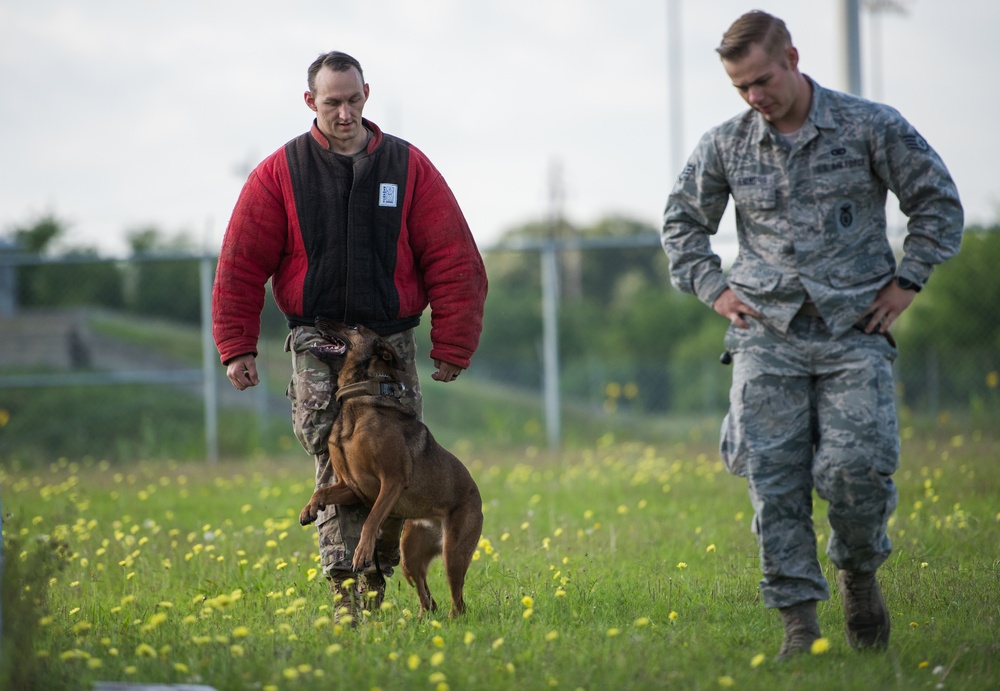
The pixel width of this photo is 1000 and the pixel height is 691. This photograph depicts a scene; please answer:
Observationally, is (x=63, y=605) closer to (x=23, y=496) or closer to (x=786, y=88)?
(x=786, y=88)

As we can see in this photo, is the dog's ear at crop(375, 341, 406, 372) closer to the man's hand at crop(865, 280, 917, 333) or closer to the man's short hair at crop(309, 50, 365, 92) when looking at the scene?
the man's short hair at crop(309, 50, 365, 92)

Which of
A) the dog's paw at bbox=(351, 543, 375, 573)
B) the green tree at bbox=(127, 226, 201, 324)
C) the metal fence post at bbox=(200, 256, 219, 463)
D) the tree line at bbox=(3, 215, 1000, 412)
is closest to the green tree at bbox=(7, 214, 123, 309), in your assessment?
the tree line at bbox=(3, 215, 1000, 412)

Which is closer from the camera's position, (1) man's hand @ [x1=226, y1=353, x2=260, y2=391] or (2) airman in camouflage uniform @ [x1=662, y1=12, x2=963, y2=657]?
(2) airman in camouflage uniform @ [x1=662, y1=12, x2=963, y2=657]

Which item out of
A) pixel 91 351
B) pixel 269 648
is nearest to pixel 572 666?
pixel 269 648

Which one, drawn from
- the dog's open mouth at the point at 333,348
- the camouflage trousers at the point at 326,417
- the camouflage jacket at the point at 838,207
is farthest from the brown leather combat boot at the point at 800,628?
the dog's open mouth at the point at 333,348

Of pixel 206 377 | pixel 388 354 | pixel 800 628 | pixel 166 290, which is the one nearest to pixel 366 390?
pixel 388 354

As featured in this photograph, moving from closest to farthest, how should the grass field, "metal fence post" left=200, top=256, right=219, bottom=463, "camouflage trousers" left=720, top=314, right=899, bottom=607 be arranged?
the grass field → "camouflage trousers" left=720, top=314, right=899, bottom=607 → "metal fence post" left=200, top=256, right=219, bottom=463

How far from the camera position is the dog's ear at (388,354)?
4.32 metres

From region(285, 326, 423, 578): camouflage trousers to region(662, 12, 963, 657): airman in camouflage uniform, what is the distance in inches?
57.0

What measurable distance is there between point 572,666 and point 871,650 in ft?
3.63

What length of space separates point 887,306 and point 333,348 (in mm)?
2106

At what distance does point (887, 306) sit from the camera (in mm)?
3689

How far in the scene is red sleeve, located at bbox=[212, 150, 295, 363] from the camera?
4348 millimetres

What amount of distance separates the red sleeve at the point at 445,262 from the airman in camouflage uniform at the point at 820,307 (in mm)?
1162
